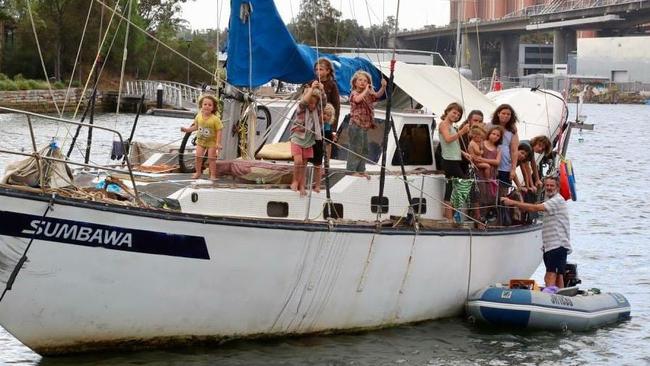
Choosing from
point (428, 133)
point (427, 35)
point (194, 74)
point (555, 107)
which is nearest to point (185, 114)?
point (194, 74)

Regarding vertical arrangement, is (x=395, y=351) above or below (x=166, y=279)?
below

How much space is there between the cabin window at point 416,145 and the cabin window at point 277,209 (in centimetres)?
246

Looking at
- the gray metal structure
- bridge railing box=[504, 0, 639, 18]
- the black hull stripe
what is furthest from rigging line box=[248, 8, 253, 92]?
the gray metal structure

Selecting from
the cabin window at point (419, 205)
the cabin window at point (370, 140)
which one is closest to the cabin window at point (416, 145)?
the cabin window at point (370, 140)

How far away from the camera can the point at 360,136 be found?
16766 millimetres

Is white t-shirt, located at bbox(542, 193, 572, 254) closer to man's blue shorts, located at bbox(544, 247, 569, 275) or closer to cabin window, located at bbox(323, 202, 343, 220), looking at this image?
man's blue shorts, located at bbox(544, 247, 569, 275)

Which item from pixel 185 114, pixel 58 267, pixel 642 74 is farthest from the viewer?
pixel 642 74

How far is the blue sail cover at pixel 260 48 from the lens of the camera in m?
15.9

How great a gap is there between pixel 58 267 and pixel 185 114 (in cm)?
6428

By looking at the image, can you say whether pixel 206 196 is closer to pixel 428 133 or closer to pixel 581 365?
pixel 428 133

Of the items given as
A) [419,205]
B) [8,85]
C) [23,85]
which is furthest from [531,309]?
[23,85]

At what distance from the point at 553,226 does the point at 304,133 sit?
4.31 m

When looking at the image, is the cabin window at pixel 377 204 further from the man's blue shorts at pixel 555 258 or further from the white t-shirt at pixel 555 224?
the man's blue shorts at pixel 555 258

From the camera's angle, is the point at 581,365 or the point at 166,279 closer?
the point at 166,279
